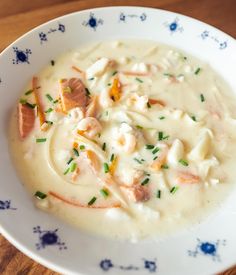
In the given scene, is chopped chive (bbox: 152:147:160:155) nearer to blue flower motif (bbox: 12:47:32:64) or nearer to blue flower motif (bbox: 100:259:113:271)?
blue flower motif (bbox: 100:259:113:271)

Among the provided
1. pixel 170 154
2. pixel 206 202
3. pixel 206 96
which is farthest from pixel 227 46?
pixel 206 202

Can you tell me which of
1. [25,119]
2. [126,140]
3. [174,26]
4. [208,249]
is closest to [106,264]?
[208,249]

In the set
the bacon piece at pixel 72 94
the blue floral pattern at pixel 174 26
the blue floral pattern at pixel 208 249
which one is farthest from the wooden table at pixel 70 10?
the blue floral pattern at pixel 208 249

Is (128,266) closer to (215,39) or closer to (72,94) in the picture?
(72,94)

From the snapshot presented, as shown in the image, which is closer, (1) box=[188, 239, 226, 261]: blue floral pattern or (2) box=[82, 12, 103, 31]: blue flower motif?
(1) box=[188, 239, 226, 261]: blue floral pattern

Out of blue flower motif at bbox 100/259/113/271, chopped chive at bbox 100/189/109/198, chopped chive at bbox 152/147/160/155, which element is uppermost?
chopped chive at bbox 152/147/160/155

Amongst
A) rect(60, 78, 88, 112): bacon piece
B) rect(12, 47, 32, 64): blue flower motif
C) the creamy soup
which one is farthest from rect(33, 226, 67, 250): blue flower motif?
rect(12, 47, 32, 64): blue flower motif
